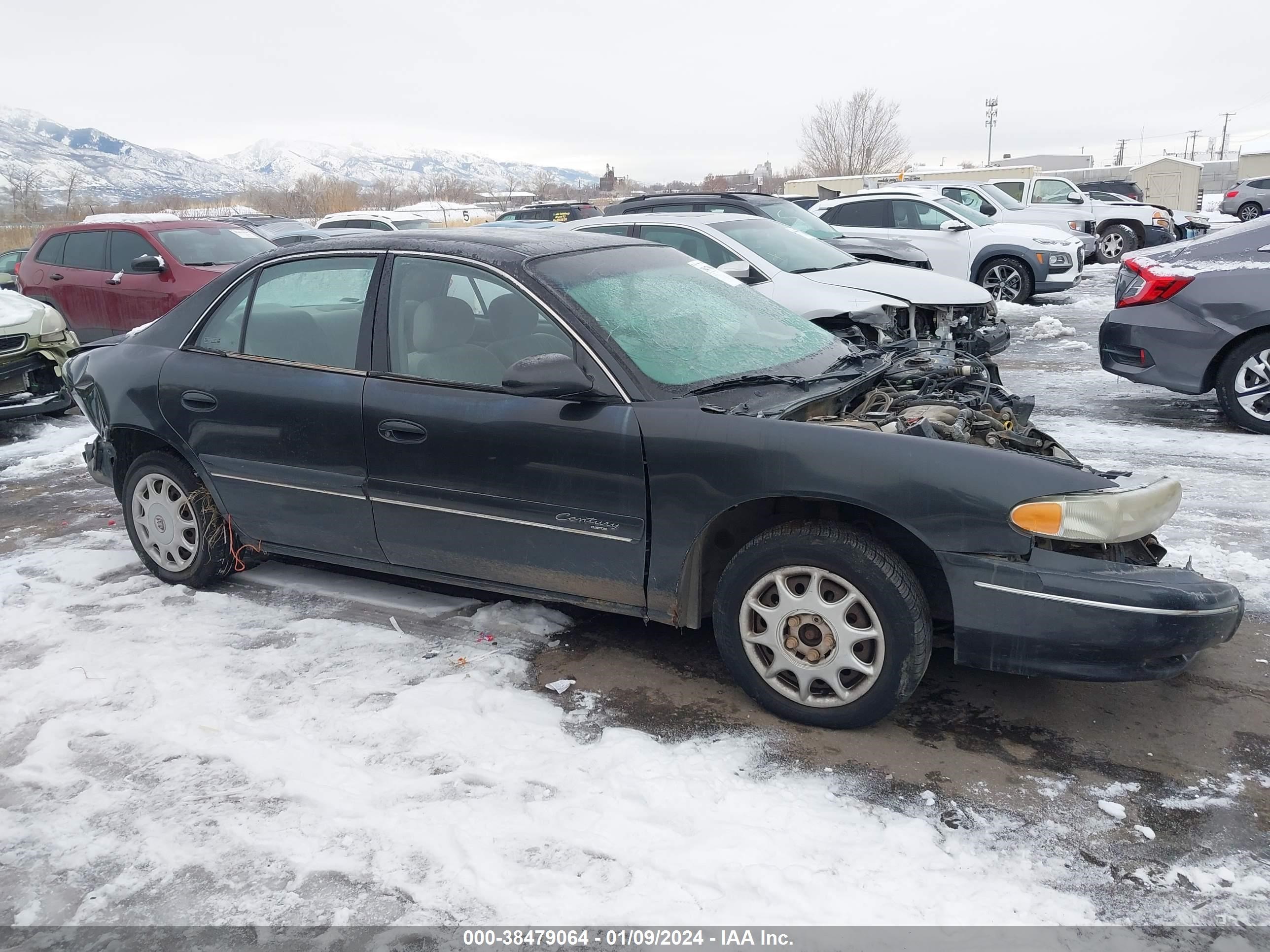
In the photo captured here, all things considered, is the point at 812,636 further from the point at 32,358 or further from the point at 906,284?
the point at 32,358

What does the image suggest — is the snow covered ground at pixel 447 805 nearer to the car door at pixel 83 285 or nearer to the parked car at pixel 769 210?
the parked car at pixel 769 210

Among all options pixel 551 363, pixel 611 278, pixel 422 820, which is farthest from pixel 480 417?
pixel 422 820

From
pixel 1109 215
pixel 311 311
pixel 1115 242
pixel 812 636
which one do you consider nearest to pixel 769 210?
pixel 311 311

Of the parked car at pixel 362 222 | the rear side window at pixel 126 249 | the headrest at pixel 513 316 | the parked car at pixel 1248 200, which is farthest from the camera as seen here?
the parked car at pixel 1248 200

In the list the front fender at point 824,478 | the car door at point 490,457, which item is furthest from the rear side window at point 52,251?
the front fender at point 824,478

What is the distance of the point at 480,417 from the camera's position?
3.86m

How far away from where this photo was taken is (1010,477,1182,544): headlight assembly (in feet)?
10.3

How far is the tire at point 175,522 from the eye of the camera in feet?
15.8

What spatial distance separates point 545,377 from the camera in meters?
3.54

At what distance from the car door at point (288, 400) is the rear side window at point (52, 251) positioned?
27.0 ft

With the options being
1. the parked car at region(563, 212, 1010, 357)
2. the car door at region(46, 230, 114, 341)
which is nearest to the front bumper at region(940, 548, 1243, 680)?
the parked car at region(563, 212, 1010, 357)

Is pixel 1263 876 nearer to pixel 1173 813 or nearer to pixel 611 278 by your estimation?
pixel 1173 813

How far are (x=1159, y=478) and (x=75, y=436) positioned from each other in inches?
332

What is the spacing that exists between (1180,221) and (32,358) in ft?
77.8
